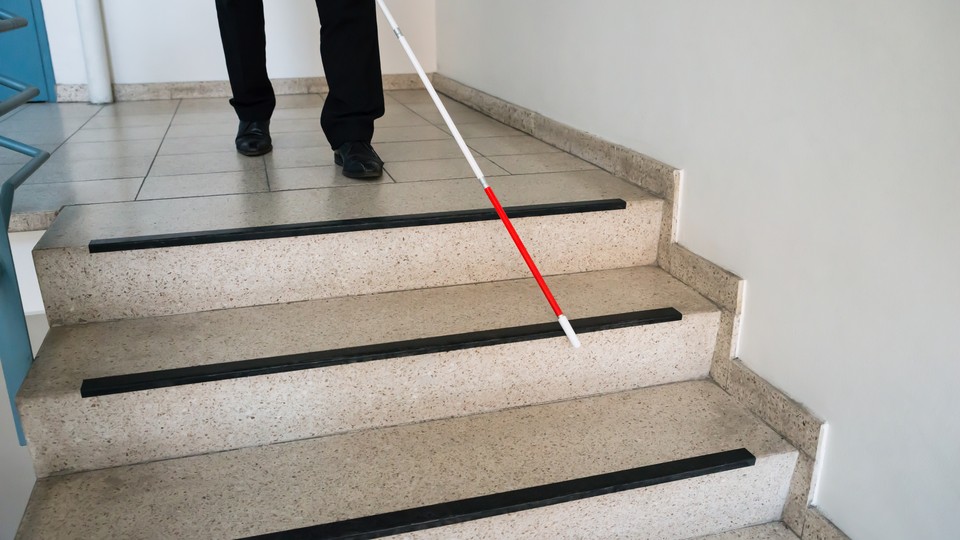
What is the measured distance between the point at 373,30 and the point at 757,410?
1419 millimetres

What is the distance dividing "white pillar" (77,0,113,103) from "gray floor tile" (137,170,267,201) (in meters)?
1.56

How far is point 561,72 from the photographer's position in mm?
2592

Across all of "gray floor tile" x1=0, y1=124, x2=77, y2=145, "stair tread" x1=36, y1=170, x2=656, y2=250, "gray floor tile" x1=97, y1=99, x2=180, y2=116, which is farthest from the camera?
"gray floor tile" x1=97, y1=99, x2=180, y2=116

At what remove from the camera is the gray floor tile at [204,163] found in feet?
7.58

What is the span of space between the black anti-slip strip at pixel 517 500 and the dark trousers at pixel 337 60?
127 centimetres

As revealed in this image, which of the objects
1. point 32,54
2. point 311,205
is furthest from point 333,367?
point 32,54

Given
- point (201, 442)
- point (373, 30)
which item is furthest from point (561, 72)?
point (201, 442)

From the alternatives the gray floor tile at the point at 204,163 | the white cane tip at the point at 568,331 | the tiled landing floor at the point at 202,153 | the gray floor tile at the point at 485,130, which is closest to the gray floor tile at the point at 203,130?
the tiled landing floor at the point at 202,153

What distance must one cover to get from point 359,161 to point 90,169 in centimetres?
82

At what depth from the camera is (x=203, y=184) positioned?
2.15 meters

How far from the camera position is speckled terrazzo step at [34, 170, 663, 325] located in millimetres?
1662

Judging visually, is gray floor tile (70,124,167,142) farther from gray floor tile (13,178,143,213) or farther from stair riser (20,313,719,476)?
stair riser (20,313,719,476)

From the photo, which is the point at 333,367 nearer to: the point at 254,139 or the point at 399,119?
the point at 254,139

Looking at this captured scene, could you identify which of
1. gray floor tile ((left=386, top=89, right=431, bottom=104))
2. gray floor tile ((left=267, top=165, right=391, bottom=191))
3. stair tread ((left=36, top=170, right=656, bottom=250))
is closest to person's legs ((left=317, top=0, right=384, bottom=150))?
gray floor tile ((left=267, top=165, right=391, bottom=191))
